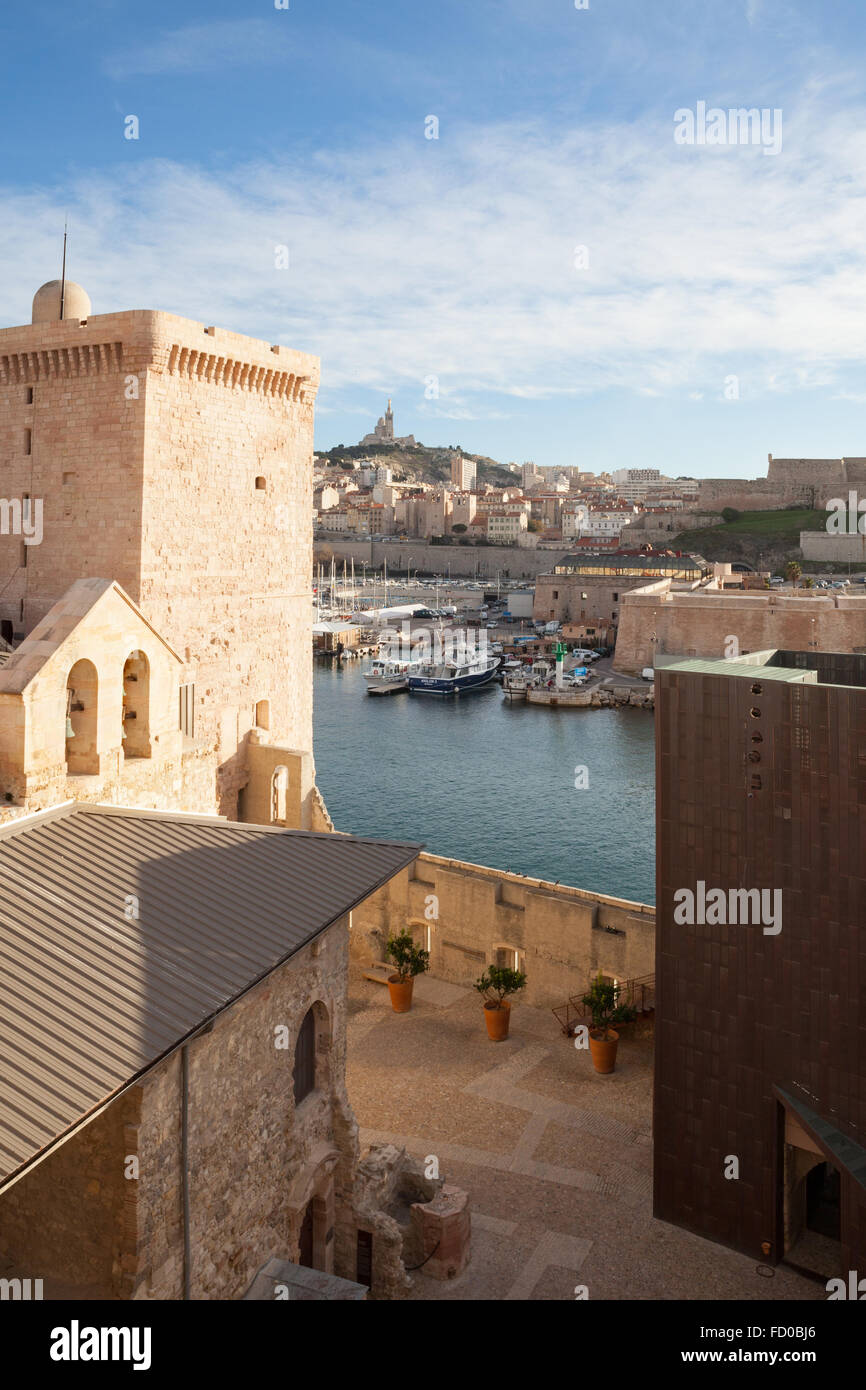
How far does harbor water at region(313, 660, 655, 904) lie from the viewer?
33.4 meters

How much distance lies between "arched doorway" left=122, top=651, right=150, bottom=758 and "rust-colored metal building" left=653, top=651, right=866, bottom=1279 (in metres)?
5.90

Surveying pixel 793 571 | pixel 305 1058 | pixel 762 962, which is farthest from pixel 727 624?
pixel 305 1058

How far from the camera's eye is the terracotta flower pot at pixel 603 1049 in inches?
544

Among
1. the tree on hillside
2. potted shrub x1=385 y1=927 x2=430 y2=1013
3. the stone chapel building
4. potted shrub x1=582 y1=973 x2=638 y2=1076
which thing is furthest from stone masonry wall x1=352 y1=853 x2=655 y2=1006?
the tree on hillside

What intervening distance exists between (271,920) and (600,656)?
2558 inches

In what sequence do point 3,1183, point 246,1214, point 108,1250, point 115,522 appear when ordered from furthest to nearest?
point 115,522
point 246,1214
point 108,1250
point 3,1183

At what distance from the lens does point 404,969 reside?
15992mm

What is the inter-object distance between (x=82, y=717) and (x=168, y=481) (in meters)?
5.06

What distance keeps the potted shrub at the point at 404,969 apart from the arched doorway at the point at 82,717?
6.77 meters

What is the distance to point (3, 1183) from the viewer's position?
5.38m

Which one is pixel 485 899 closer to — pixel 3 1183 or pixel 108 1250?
pixel 108 1250

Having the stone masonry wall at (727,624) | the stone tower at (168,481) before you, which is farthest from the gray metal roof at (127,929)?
the stone masonry wall at (727,624)

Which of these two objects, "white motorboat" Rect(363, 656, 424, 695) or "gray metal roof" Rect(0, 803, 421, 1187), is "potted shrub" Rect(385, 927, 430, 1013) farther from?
"white motorboat" Rect(363, 656, 424, 695)

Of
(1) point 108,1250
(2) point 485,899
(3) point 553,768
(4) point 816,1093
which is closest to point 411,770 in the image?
(3) point 553,768
